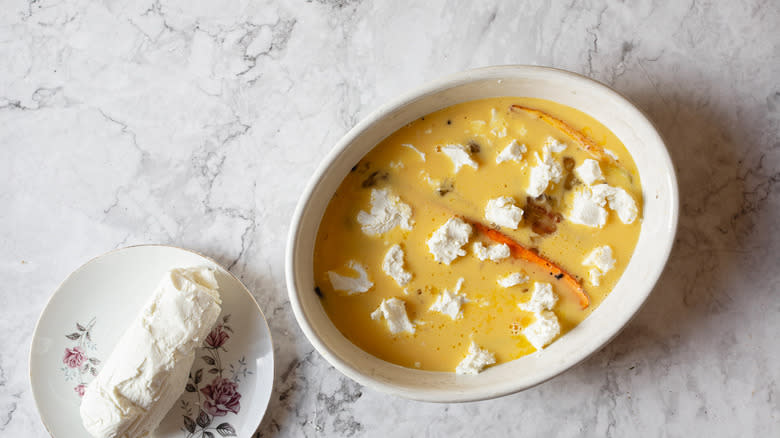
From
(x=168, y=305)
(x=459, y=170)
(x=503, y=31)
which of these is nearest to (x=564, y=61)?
(x=503, y=31)

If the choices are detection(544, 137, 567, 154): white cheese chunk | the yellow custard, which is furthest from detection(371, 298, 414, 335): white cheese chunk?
detection(544, 137, 567, 154): white cheese chunk

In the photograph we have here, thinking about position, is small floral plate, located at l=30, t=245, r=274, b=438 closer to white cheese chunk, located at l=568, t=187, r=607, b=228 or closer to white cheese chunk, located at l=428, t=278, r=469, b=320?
white cheese chunk, located at l=428, t=278, r=469, b=320

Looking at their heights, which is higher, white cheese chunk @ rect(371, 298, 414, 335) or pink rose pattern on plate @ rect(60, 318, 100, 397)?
white cheese chunk @ rect(371, 298, 414, 335)

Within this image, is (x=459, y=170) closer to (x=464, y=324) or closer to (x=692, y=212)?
(x=464, y=324)

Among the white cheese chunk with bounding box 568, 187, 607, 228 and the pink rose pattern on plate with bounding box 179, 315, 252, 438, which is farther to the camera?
the pink rose pattern on plate with bounding box 179, 315, 252, 438

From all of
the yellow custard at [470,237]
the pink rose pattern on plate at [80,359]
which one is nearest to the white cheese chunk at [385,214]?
the yellow custard at [470,237]

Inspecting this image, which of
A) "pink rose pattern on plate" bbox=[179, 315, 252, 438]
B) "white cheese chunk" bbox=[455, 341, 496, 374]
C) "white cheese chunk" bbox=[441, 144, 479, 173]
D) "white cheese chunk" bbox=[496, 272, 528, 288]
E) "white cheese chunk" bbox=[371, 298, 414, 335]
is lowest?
"pink rose pattern on plate" bbox=[179, 315, 252, 438]

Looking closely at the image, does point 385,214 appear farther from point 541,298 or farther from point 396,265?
point 541,298
